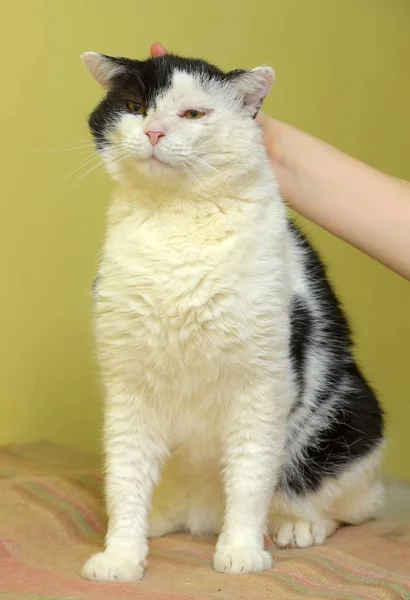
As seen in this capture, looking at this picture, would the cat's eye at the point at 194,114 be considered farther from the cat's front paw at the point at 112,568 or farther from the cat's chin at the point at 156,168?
the cat's front paw at the point at 112,568

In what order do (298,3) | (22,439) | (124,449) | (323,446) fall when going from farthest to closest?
(298,3) < (22,439) < (323,446) < (124,449)

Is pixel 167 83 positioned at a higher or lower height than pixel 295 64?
lower

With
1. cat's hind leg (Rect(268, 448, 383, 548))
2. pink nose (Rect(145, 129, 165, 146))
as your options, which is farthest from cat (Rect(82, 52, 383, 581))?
cat's hind leg (Rect(268, 448, 383, 548))

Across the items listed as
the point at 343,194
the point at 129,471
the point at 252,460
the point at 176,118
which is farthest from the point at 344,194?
the point at 129,471

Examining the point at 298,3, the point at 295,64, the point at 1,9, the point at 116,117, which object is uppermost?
the point at 298,3

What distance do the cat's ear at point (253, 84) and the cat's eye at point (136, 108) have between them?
0.15 m

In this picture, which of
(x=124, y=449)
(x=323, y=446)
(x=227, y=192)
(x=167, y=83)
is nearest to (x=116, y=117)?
(x=167, y=83)

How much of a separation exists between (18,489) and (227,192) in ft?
2.30

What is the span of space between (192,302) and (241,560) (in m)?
0.38

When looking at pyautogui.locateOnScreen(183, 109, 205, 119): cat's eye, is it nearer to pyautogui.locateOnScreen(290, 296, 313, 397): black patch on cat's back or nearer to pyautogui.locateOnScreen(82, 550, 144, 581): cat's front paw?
pyautogui.locateOnScreen(290, 296, 313, 397): black patch on cat's back

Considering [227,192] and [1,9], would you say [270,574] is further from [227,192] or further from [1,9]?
[1,9]

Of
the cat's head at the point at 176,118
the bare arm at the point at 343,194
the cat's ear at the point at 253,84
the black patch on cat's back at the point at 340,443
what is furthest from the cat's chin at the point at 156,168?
the black patch on cat's back at the point at 340,443

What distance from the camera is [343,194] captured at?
1.46 metres

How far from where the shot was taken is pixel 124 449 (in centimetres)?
132
